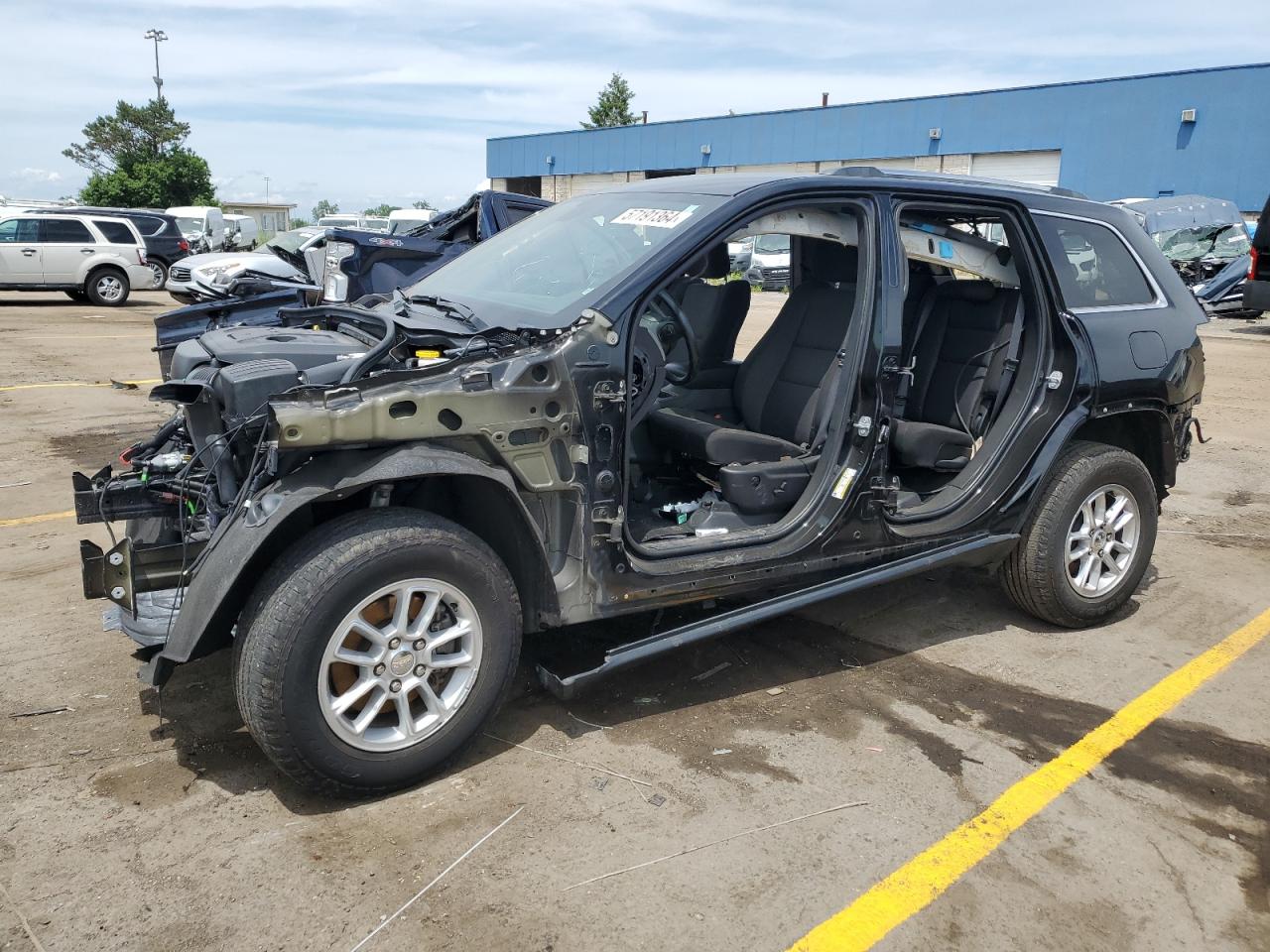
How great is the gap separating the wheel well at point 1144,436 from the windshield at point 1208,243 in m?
18.7

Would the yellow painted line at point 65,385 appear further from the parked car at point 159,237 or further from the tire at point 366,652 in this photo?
the parked car at point 159,237

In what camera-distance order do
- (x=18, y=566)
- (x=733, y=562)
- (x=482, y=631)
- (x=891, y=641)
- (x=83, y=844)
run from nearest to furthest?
1. (x=83, y=844)
2. (x=482, y=631)
3. (x=733, y=562)
4. (x=891, y=641)
5. (x=18, y=566)

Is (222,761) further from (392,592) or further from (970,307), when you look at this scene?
(970,307)

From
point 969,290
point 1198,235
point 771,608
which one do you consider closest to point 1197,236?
point 1198,235

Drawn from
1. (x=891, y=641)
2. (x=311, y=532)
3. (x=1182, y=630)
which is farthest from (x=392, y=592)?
(x=1182, y=630)

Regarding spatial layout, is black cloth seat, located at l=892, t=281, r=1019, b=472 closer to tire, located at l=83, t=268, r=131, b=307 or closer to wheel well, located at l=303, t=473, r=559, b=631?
wheel well, located at l=303, t=473, r=559, b=631

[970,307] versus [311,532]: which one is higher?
[970,307]

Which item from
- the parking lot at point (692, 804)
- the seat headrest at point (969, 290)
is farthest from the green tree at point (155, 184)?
the seat headrest at point (969, 290)

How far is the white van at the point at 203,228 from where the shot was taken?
2658 cm

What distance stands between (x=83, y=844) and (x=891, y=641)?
3.07 m

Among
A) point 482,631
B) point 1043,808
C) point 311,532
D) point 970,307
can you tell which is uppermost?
point 970,307

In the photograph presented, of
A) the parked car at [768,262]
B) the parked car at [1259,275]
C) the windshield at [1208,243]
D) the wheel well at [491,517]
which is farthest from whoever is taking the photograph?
the windshield at [1208,243]

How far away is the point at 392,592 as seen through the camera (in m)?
2.91

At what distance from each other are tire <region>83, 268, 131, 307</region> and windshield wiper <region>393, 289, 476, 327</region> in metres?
18.0
